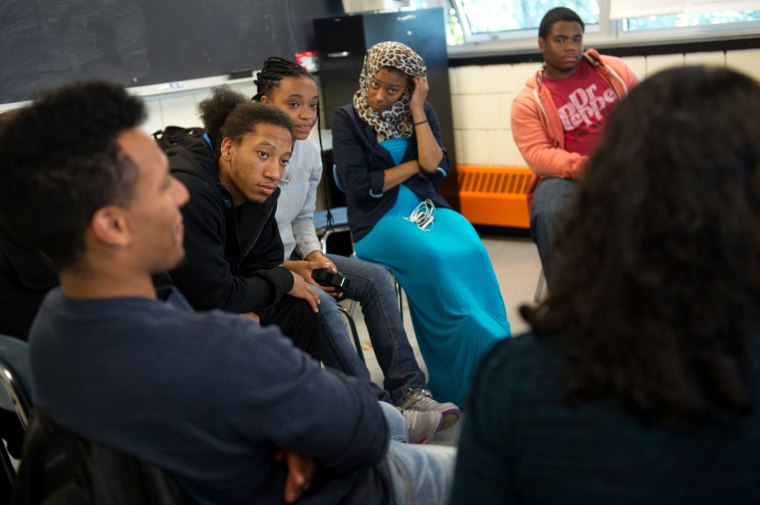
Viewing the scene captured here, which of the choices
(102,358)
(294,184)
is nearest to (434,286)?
(294,184)

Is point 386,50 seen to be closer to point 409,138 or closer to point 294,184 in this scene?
point 409,138

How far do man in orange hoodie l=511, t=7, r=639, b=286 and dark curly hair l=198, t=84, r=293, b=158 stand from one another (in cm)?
138

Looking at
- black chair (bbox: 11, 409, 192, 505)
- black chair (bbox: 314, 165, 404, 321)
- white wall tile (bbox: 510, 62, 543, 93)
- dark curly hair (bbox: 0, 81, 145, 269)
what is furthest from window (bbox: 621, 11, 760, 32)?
black chair (bbox: 11, 409, 192, 505)

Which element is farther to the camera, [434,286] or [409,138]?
[409,138]

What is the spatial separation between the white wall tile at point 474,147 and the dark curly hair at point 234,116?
8.93 feet

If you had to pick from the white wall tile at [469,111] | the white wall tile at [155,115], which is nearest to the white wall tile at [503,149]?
the white wall tile at [469,111]

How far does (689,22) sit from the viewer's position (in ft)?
13.9

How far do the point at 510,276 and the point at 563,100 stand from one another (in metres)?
1.11

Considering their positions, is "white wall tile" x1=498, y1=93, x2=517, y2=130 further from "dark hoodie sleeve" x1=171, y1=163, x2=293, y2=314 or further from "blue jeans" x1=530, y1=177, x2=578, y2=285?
"dark hoodie sleeve" x1=171, y1=163, x2=293, y2=314

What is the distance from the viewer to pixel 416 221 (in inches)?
120

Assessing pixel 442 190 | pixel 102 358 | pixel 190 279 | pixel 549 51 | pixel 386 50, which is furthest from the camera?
pixel 442 190

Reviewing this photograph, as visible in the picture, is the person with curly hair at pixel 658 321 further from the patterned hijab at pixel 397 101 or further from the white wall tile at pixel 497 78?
the white wall tile at pixel 497 78

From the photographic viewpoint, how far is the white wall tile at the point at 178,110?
4.00 meters

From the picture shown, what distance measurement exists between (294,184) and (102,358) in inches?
73.9
